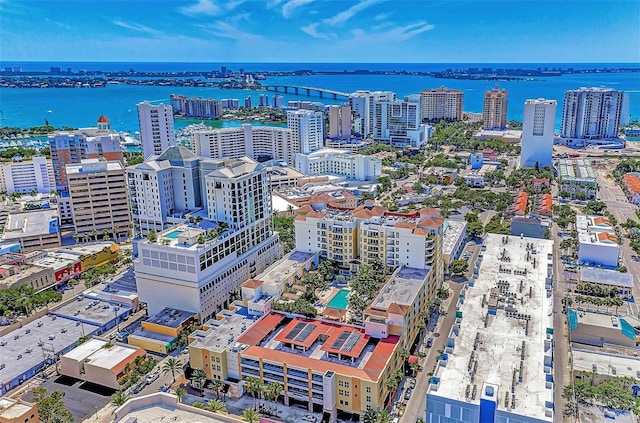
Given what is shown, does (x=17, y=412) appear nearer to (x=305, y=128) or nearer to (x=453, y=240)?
(x=453, y=240)

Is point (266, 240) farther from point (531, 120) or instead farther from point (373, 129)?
point (373, 129)

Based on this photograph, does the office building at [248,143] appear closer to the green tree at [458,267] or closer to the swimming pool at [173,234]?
the swimming pool at [173,234]

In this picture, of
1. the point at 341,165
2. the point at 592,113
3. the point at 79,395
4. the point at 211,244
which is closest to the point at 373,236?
the point at 211,244

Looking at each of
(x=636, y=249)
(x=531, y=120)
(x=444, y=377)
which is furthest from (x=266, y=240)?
(x=531, y=120)

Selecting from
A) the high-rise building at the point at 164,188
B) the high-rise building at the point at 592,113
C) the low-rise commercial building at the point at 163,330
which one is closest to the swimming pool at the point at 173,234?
the high-rise building at the point at 164,188

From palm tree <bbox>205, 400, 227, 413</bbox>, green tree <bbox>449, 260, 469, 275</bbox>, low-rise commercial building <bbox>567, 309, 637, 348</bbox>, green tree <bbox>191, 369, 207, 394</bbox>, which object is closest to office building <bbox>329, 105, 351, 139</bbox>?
green tree <bbox>449, 260, 469, 275</bbox>

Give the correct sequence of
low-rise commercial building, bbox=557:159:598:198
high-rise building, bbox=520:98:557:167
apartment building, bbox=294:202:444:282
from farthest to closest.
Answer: high-rise building, bbox=520:98:557:167 < low-rise commercial building, bbox=557:159:598:198 < apartment building, bbox=294:202:444:282

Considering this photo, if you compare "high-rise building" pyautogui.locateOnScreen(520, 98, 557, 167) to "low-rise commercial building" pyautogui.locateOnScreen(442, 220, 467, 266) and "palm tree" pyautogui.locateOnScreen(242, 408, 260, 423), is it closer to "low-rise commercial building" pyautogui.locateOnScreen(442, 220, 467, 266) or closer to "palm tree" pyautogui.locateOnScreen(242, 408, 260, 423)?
"low-rise commercial building" pyautogui.locateOnScreen(442, 220, 467, 266)
